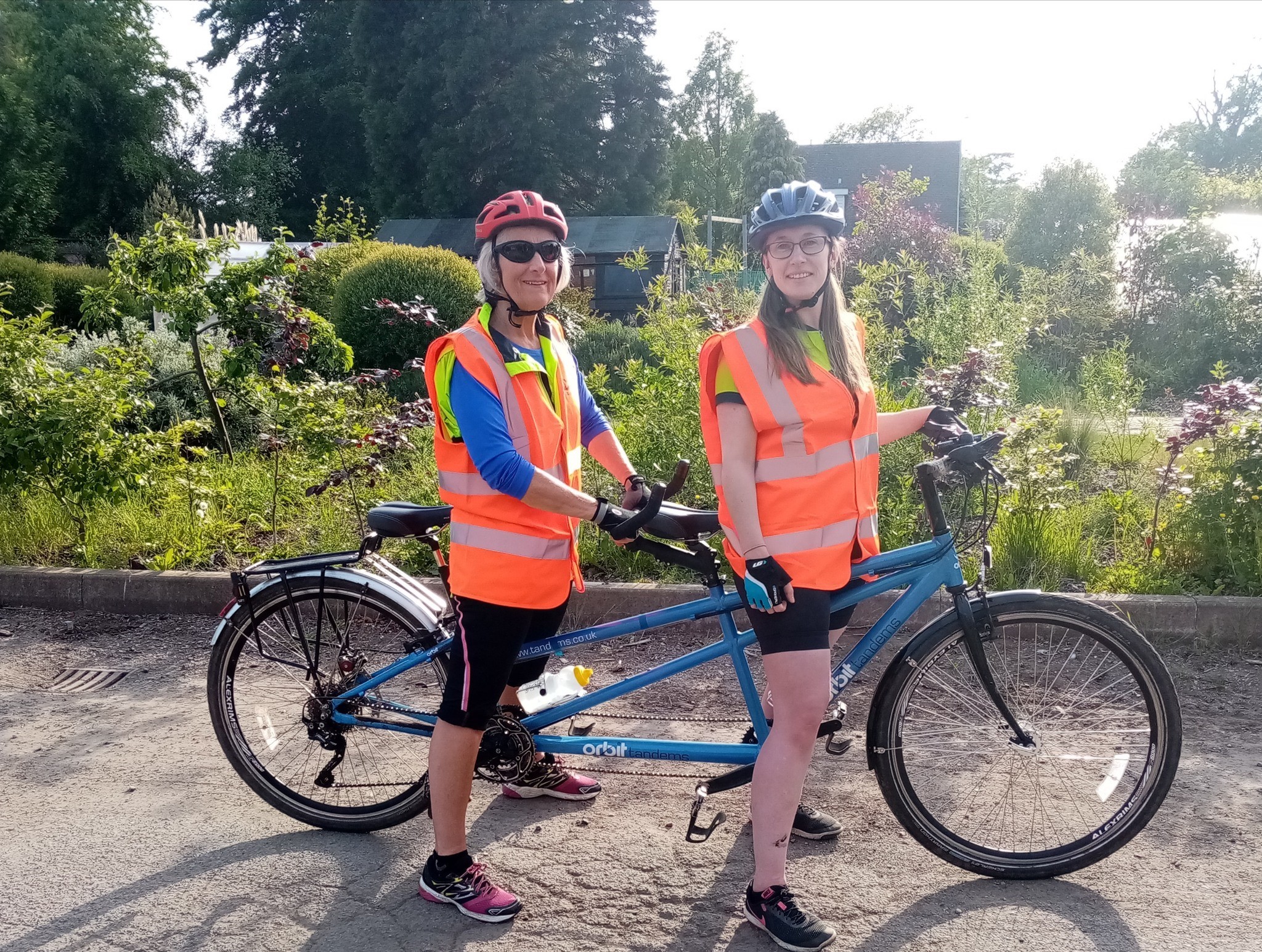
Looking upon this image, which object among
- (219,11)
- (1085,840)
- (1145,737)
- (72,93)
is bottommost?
(1085,840)

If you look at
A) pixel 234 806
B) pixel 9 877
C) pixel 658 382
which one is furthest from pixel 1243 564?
pixel 9 877

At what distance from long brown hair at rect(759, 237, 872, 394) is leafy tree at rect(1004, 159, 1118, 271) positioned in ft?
65.9

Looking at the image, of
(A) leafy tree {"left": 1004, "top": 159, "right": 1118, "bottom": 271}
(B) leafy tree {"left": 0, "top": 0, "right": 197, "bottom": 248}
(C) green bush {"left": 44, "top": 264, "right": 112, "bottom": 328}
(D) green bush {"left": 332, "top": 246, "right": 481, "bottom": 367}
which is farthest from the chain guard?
(B) leafy tree {"left": 0, "top": 0, "right": 197, "bottom": 248}

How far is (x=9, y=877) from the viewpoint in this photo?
3.22 m

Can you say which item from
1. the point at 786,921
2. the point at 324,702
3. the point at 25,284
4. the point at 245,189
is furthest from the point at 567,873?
the point at 245,189

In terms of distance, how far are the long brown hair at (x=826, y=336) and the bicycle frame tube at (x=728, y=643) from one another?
0.58m

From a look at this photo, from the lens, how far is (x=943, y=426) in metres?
3.08

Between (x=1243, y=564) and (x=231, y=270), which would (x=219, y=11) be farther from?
(x=1243, y=564)

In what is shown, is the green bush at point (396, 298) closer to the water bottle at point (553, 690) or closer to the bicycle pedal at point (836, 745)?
the water bottle at point (553, 690)

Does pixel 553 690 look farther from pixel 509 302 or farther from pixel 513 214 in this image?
pixel 513 214

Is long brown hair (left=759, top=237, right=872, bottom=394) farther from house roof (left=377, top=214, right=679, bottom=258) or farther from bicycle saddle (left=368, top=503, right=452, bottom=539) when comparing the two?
house roof (left=377, top=214, right=679, bottom=258)

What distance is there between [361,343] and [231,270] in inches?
175

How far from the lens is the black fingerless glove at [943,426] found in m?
3.05

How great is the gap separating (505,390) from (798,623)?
3.48ft
